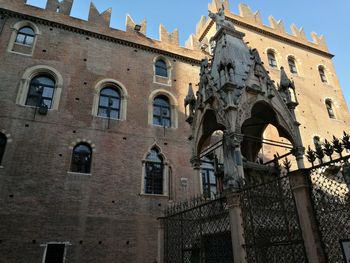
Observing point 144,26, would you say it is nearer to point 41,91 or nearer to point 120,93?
point 120,93

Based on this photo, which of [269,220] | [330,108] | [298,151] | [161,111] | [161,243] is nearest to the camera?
[269,220]

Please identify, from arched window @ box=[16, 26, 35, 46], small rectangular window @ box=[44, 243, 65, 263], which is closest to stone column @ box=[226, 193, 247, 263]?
small rectangular window @ box=[44, 243, 65, 263]

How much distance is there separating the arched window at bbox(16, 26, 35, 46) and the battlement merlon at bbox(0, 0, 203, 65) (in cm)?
61

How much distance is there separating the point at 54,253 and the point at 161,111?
29.9ft

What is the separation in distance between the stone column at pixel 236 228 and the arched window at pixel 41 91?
11758mm

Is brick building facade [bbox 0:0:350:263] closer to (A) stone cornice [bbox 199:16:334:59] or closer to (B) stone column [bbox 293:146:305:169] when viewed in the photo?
(B) stone column [bbox 293:146:305:169]

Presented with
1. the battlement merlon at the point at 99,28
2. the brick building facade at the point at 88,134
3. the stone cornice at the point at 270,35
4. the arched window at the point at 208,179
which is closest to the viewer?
the brick building facade at the point at 88,134

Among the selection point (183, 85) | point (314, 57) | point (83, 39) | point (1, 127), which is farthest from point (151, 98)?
point (314, 57)

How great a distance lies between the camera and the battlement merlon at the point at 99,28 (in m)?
15.7

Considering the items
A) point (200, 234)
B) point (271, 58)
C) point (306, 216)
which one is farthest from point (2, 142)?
point (271, 58)

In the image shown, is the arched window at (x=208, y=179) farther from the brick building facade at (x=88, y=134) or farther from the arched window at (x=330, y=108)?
the arched window at (x=330, y=108)

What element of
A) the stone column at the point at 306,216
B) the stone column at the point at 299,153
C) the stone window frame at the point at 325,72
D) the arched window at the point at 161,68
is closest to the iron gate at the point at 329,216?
the stone column at the point at 306,216

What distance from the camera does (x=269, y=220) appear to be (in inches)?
191

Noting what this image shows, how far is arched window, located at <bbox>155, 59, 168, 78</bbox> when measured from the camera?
1806cm
